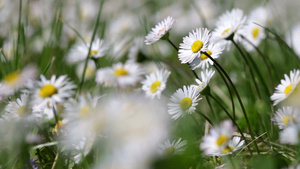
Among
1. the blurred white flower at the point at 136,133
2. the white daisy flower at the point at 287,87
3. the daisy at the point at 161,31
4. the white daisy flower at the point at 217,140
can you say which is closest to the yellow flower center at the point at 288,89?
the white daisy flower at the point at 287,87

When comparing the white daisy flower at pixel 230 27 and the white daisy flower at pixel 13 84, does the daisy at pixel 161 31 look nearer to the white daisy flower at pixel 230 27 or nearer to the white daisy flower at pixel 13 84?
the white daisy flower at pixel 230 27

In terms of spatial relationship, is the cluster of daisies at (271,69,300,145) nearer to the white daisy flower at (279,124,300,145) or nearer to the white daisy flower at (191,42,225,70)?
the white daisy flower at (279,124,300,145)

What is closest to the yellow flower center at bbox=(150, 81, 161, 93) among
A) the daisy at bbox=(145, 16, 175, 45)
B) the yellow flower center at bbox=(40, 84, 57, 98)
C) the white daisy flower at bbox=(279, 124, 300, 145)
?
the daisy at bbox=(145, 16, 175, 45)

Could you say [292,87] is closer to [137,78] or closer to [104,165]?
[104,165]

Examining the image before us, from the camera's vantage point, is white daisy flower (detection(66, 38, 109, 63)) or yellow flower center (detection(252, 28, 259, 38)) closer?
white daisy flower (detection(66, 38, 109, 63))

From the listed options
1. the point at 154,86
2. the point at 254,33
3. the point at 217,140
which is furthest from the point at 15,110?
the point at 254,33
